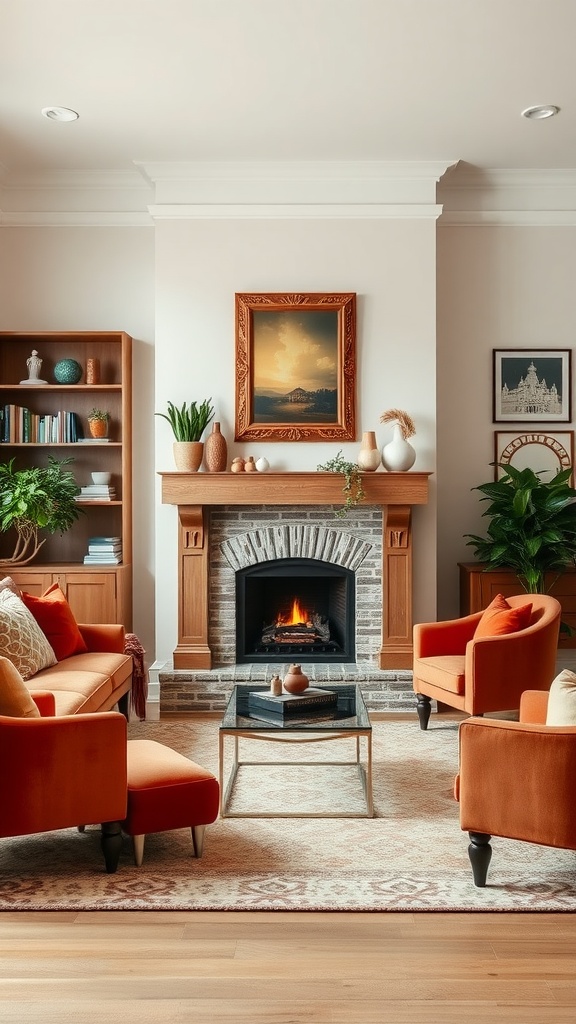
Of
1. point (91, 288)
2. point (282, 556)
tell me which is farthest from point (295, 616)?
point (91, 288)

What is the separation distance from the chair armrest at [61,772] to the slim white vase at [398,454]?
113 inches

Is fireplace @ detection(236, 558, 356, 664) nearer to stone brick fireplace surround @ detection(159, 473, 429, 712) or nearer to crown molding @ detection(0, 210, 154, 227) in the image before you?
stone brick fireplace surround @ detection(159, 473, 429, 712)

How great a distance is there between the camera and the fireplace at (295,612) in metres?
5.75

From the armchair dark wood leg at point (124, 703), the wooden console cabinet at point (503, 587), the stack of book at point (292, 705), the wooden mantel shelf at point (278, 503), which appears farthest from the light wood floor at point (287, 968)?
the wooden console cabinet at point (503, 587)

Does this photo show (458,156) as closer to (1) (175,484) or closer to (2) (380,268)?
(2) (380,268)

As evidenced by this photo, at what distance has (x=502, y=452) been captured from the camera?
19.7 feet

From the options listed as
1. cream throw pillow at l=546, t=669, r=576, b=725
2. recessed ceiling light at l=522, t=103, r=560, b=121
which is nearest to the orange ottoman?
cream throw pillow at l=546, t=669, r=576, b=725

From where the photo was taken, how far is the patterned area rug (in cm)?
290

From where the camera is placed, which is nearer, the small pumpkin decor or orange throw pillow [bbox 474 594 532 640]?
orange throw pillow [bbox 474 594 532 640]

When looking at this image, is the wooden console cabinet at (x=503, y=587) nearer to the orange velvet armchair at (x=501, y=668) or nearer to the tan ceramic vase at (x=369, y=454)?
the orange velvet armchair at (x=501, y=668)

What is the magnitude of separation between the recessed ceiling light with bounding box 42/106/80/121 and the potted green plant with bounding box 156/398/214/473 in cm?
173

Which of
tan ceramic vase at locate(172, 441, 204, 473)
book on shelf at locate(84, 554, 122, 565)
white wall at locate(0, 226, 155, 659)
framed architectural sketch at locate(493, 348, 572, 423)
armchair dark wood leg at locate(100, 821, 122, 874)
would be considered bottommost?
armchair dark wood leg at locate(100, 821, 122, 874)

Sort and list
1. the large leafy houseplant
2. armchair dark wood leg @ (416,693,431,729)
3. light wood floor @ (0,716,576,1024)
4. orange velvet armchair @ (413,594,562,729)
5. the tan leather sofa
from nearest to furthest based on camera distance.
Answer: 1. light wood floor @ (0,716,576,1024)
2. the tan leather sofa
3. orange velvet armchair @ (413,594,562,729)
4. armchair dark wood leg @ (416,693,431,729)
5. the large leafy houseplant

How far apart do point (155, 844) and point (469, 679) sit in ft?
6.02
